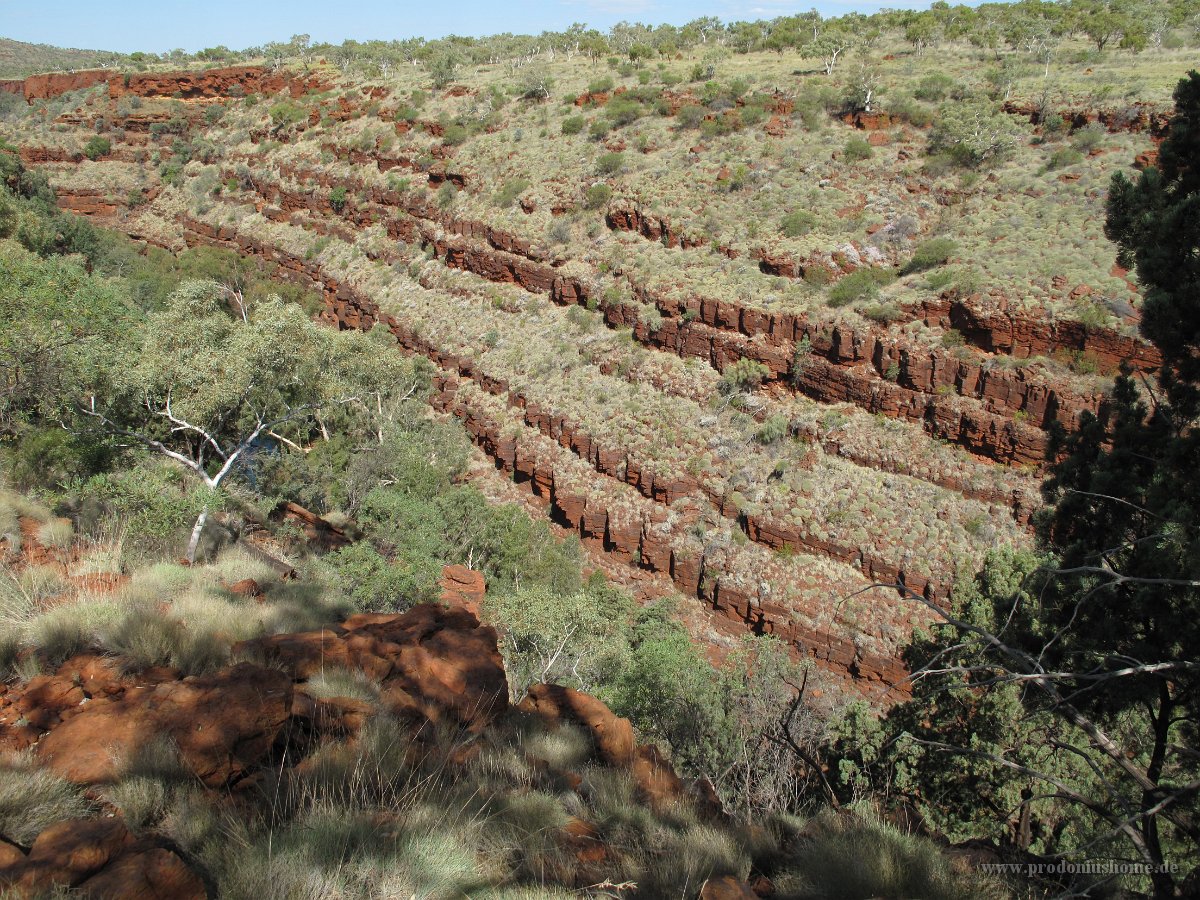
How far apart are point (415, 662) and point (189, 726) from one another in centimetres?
175

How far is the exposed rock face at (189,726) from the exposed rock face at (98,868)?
687 millimetres

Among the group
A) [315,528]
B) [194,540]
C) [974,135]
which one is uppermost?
[974,135]

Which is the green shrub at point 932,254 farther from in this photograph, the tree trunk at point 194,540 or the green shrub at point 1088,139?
the tree trunk at point 194,540

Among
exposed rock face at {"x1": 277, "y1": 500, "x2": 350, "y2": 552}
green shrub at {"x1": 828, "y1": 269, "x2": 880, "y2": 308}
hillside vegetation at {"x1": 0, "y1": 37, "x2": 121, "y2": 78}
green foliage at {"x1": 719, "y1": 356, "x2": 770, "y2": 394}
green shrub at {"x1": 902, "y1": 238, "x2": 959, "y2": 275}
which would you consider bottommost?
exposed rock face at {"x1": 277, "y1": 500, "x2": 350, "y2": 552}

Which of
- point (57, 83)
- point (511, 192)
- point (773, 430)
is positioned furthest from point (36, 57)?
point (773, 430)

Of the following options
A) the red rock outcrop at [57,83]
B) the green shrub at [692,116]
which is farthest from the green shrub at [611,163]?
the red rock outcrop at [57,83]

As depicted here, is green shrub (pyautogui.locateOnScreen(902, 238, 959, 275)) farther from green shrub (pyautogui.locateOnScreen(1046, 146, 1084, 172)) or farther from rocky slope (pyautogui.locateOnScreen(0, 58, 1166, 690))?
green shrub (pyautogui.locateOnScreen(1046, 146, 1084, 172))

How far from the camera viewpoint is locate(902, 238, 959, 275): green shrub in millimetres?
18484

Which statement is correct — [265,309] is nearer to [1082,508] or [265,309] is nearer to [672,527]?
[672,527]

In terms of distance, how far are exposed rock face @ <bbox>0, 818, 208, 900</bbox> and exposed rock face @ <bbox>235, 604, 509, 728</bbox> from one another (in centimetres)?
190

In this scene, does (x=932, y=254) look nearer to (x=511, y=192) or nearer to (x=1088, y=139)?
(x=1088, y=139)

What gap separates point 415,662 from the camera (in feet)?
17.0

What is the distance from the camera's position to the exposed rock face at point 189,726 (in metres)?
3.36

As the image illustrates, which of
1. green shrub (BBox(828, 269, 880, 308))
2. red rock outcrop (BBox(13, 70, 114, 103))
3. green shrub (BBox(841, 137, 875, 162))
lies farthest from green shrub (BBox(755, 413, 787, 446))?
red rock outcrop (BBox(13, 70, 114, 103))
